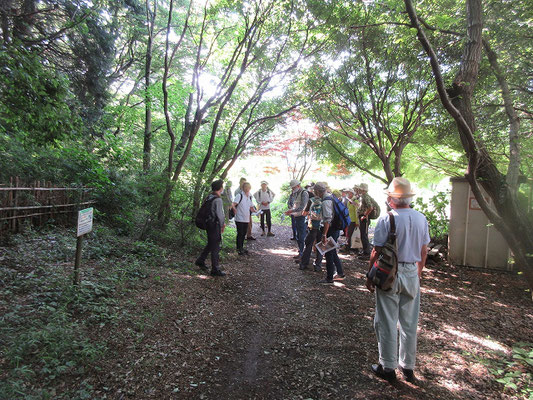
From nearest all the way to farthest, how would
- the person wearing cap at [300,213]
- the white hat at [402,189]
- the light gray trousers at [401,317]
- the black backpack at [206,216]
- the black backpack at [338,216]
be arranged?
the light gray trousers at [401,317], the white hat at [402,189], the black backpack at [206,216], the black backpack at [338,216], the person wearing cap at [300,213]

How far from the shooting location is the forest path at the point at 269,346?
2.97 meters

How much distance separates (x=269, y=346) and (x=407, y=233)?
85.1 inches

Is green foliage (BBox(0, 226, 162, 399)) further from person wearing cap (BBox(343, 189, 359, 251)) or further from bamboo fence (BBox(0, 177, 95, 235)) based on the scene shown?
person wearing cap (BBox(343, 189, 359, 251))

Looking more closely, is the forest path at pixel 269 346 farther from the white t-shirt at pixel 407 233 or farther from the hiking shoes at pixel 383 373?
the white t-shirt at pixel 407 233

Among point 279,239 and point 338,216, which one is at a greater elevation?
point 338,216

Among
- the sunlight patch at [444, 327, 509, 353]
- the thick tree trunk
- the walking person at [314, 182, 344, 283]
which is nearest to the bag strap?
the sunlight patch at [444, 327, 509, 353]

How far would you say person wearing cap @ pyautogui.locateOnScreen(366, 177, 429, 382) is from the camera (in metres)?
3.11

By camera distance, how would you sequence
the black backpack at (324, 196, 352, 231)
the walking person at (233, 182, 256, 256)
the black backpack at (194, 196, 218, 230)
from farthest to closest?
the walking person at (233, 182, 256, 256), the black backpack at (324, 196, 352, 231), the black backpack at (194, 196, 218, 230)

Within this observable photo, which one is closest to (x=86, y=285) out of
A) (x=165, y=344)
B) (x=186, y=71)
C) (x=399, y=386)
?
(x=165, y=344)

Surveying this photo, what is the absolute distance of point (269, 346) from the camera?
12.6 ft

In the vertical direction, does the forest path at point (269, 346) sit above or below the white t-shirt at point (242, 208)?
below

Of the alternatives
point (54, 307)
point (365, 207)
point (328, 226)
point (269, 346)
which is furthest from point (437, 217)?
point (54, 307)

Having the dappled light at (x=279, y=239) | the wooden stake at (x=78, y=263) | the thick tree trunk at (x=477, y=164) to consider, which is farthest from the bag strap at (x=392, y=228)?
the wooden stake at (x=78, y=263)

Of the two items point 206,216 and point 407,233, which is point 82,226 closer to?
point 206,216
